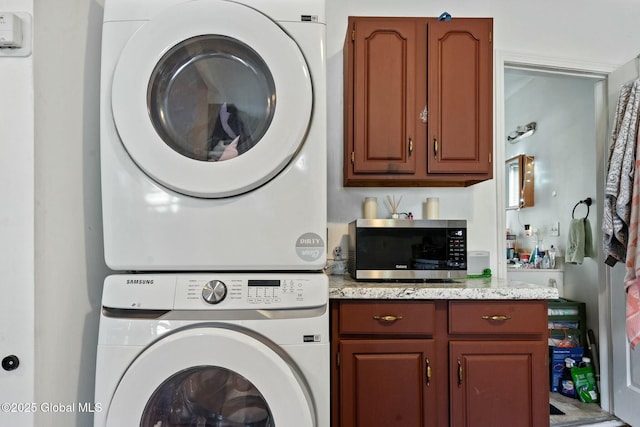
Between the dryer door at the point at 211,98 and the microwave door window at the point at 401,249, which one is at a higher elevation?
the dryer door at the point at 211,98

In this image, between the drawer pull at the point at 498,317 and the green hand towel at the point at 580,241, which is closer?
the drawer pull at the point at 498,317

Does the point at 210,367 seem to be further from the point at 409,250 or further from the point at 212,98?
the point at 409,250

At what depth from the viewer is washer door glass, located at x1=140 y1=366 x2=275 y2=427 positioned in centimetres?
101

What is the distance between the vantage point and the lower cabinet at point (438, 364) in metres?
1.39

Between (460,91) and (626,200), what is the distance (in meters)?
1.01

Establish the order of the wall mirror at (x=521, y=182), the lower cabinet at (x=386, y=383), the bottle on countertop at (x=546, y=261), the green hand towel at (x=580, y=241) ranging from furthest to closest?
the wall mirror at (x=521, y=182), the bottle on countertop at (x=546, y=261), the green hand towel at (x=580, y=241), the lower cabinet at (x=386, y=383)

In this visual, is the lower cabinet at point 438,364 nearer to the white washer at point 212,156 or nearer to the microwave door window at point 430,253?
the microwave door window at point 430,253

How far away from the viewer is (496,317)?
141 cm

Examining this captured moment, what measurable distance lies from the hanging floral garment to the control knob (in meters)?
1.87

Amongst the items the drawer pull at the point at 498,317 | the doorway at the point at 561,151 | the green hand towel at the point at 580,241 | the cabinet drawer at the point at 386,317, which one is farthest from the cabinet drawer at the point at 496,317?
the green hand towel at the point at 580,241

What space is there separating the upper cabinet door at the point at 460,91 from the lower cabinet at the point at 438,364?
69cm

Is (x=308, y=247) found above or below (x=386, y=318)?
above

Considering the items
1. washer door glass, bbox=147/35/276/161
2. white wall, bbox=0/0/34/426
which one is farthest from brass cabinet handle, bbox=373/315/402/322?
white wall, bbox=0/0/34/426

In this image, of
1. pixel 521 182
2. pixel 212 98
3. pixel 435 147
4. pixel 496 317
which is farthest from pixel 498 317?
pixel 521 182
